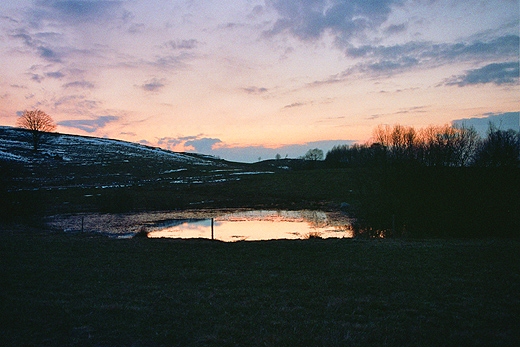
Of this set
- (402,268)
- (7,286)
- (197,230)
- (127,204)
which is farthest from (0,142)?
(402,268)

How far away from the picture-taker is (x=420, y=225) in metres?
26.9

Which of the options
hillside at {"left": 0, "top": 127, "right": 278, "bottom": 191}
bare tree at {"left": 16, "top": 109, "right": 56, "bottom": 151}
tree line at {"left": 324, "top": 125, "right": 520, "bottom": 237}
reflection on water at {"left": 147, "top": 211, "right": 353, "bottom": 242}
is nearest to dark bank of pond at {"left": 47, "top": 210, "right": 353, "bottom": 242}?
reflection on water at {"left": 147, "top": 211, "right": 353, "bottom": 242}

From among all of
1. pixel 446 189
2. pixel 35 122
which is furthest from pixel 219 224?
pixel 35 122

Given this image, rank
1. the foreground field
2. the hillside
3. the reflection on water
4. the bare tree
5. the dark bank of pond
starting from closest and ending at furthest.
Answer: the foreground field, the reflection on water, the dark bank of pond, the hillside, the bare tree

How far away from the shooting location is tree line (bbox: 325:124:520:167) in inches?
1147

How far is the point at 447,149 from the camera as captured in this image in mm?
32656

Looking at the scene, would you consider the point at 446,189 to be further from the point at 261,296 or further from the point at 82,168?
the point at 82,168

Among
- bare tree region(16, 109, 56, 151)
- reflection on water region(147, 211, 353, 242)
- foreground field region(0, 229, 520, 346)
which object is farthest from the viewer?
bare tree region(16, 109, 56, 151)

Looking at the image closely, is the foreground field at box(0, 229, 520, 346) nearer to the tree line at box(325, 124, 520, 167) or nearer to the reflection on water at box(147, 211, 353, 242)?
the reflection on water at box(147, 211, 353, 242)

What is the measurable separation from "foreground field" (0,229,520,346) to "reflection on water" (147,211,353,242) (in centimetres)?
822

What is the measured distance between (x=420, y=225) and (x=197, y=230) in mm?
17460

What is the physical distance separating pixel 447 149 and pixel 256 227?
19535 mm

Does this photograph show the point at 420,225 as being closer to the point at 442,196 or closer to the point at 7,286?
the point at 442,196

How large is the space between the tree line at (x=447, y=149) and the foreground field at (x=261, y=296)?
1570 cm
